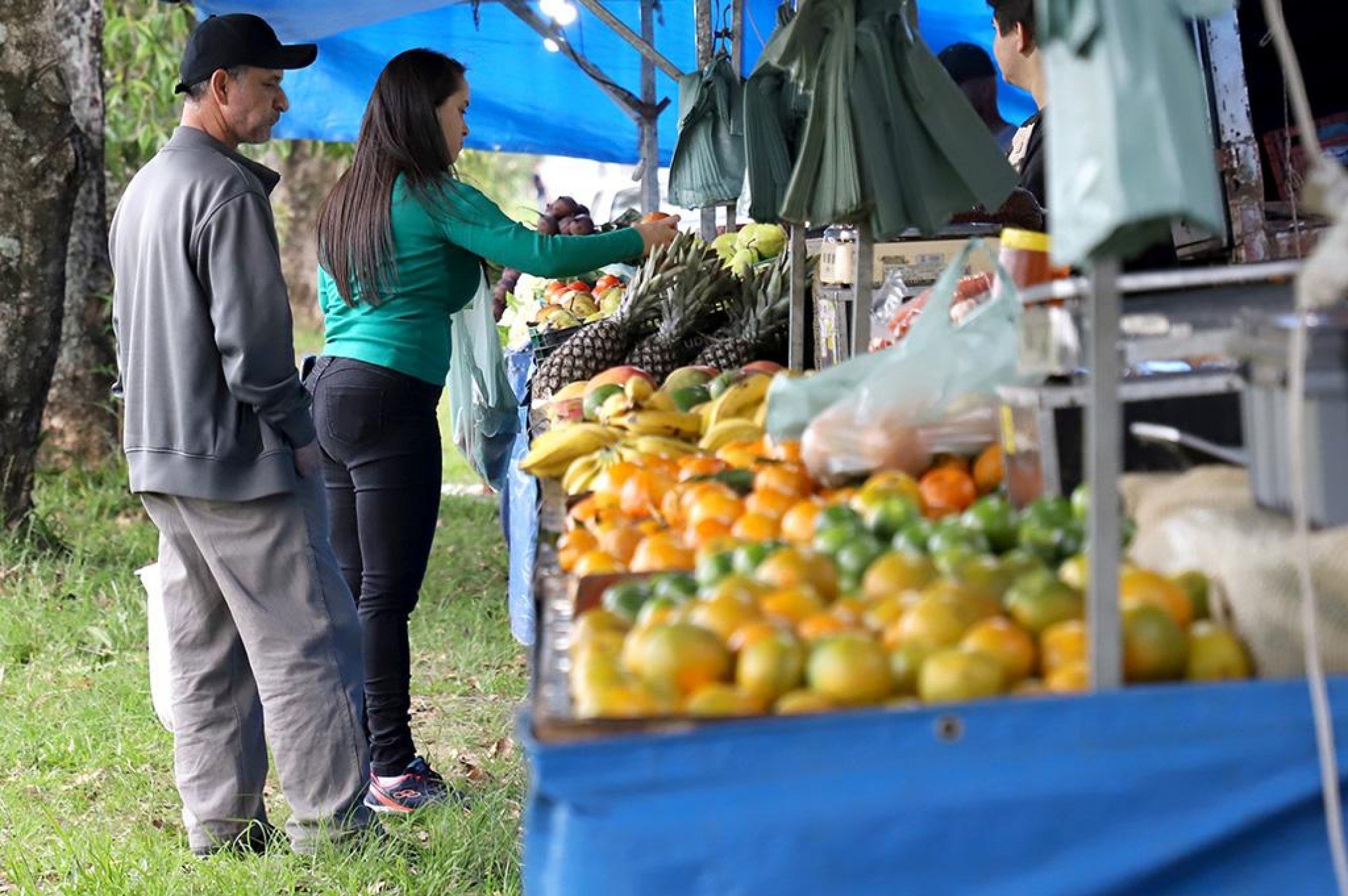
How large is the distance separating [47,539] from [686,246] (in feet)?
11.7

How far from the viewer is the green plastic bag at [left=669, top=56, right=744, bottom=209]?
5.18m

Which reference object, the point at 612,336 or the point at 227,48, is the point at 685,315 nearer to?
the point at 612,336

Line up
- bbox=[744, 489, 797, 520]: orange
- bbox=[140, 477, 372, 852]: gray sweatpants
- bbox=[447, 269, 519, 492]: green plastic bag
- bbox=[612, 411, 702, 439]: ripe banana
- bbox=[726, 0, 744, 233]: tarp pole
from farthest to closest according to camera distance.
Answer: bbox=[726, 0, 744, 233]: tarp pole
bbox=[447, 269, 519, 492]: green plastic bag
bbox=[140, 477, 372, 852]: gray sweatpants
bbox=[612, 411, 702, 439]: ripe banana
bbox=[744, 489, 797, 520]: orange

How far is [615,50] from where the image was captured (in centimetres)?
1092

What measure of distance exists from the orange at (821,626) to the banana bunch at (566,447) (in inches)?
66.1

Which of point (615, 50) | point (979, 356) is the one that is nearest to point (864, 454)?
point (979, 356)

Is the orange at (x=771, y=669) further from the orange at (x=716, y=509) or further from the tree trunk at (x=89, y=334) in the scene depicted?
the tree trunk at (x=89, y=334)

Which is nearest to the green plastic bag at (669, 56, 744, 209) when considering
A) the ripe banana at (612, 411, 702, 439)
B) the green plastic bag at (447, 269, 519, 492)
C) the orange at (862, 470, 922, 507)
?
the green plastic bag at (447, 269, 519, 492)

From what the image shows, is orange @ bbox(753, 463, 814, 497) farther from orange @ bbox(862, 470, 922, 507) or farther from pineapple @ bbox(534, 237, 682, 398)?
pineapple @ bbox(534, 237, 682, 398)

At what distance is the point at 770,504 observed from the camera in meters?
2.60

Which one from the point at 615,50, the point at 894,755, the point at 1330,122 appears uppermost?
the point at 615,50

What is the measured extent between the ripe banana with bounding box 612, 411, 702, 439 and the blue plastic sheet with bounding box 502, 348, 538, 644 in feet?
2.25

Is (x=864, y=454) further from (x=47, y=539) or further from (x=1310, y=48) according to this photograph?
(x=47, y=539)

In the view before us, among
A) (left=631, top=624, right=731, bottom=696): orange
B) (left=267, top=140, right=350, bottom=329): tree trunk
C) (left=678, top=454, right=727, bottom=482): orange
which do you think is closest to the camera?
(left=631, top=624, right=731, bottom=696): orange
